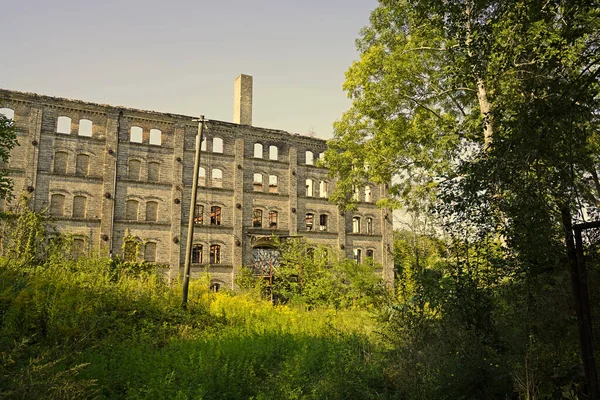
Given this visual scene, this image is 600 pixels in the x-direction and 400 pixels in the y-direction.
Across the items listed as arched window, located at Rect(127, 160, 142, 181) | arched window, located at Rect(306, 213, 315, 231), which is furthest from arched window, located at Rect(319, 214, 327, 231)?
arched window, located at Rect(127, 160, 142, 181)

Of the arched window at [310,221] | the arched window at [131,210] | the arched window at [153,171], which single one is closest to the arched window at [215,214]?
the arched window at [153,171]

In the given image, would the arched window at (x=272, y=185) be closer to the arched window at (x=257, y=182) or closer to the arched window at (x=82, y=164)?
the arched window at (x=257, y=182)

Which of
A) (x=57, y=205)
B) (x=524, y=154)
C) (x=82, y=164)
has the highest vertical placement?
(x=82, y=164)

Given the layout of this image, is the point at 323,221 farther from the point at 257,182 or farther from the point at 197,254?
the point at 197,254

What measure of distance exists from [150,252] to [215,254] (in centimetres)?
381

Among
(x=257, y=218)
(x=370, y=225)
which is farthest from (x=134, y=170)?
(x=370, y=225)

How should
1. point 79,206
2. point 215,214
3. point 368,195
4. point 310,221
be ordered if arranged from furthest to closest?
point 368,195 → point 310,221 → point 215,214 → point 79,206

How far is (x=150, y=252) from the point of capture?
26.3 meters

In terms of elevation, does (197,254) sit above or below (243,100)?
below

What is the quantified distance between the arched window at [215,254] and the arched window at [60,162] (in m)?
9.17

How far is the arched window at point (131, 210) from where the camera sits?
26.1 metres

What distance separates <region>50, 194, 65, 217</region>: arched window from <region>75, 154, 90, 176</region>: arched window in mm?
1631

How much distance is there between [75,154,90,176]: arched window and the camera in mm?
25516

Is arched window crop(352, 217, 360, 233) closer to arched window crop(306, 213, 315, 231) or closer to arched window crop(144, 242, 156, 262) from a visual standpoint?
arched window crop(306, 213, 315, 231)
